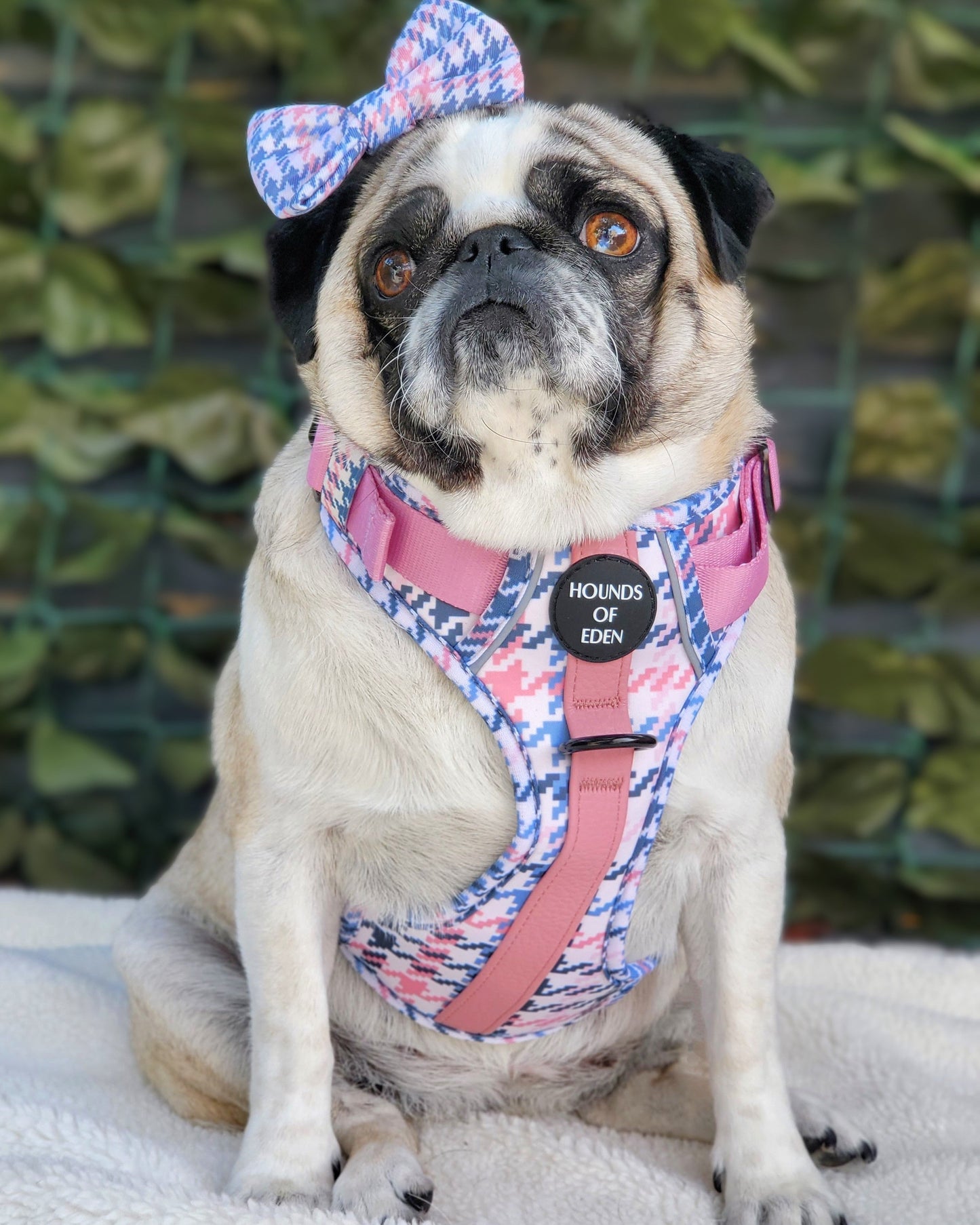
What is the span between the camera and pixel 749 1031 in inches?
58.1

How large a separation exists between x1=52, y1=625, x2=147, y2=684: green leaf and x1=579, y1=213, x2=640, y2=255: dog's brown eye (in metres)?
→ 1.67

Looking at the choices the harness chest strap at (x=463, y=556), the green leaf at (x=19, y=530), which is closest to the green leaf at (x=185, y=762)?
the green leaf at (x=19, y=530)

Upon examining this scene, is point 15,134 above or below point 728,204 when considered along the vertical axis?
below

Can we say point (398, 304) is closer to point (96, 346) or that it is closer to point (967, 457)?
point (96, 346)

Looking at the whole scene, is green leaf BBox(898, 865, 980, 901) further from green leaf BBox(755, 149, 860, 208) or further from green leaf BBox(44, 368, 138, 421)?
green leaf BBox(44, 368, 138, 421)

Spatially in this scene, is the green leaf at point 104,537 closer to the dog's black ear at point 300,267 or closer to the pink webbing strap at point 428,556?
the dog's black ear at point 300,267

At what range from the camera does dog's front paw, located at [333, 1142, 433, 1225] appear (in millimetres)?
1406

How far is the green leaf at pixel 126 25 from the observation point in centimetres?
264

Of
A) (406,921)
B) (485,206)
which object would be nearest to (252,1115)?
(406,921)

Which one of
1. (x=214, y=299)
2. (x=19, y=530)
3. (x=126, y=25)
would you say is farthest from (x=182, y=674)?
(x=126, y=25)

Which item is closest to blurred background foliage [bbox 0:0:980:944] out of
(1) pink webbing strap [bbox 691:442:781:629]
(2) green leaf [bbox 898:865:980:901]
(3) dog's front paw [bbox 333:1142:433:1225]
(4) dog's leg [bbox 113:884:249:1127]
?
(2) green leaf [bbox 898:865:980:901]

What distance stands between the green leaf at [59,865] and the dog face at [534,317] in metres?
1.63

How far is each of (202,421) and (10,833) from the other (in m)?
0.91

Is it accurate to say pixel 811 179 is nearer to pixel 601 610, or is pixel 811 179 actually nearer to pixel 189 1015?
pixel 601 610
